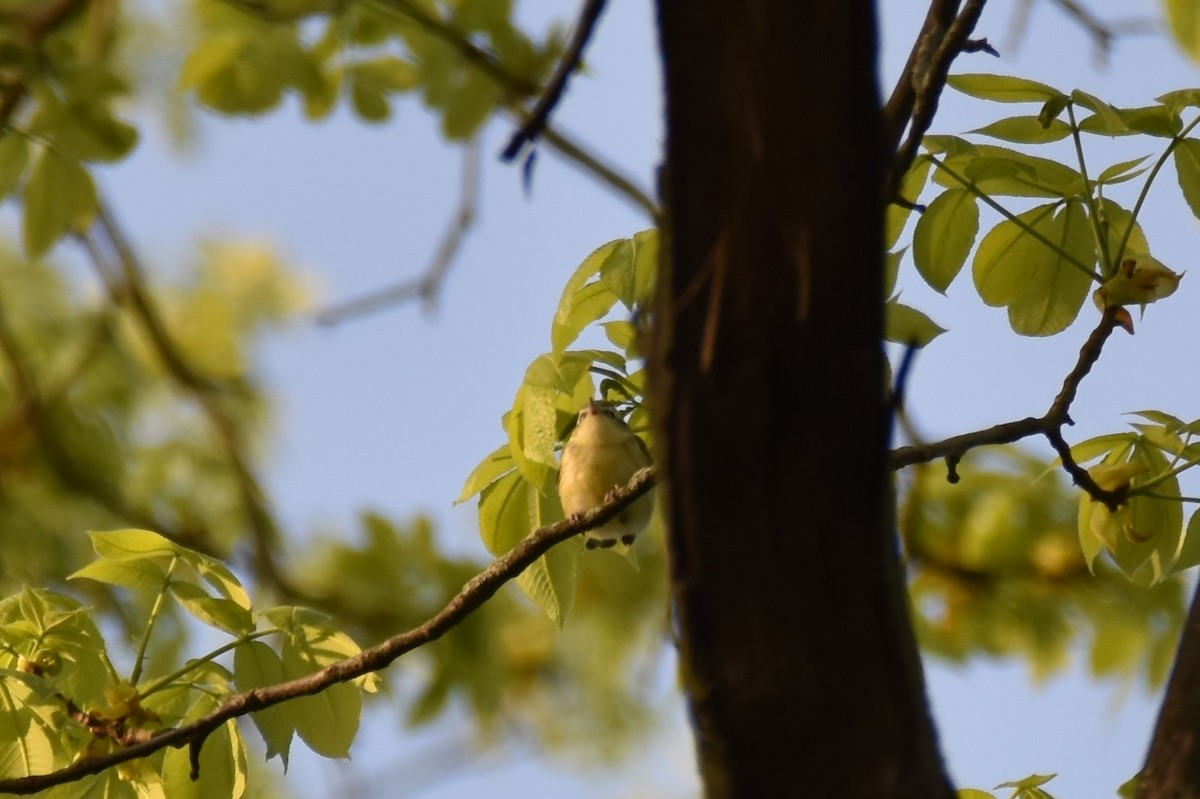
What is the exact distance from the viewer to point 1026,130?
1912 mm

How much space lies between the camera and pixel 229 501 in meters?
6.15

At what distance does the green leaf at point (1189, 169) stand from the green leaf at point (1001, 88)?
216 mm

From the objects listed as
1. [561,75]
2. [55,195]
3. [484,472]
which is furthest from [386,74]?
[561,75]

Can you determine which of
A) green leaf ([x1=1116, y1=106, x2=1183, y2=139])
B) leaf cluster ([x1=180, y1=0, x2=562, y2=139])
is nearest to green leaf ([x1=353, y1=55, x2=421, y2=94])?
leaf cluster ([x1=180, y1=0, x2=562, y2=139])

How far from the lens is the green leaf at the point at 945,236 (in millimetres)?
1994

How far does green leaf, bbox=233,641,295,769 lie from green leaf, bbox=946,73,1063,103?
4.14 feet

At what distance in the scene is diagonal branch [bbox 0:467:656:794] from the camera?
5.98ft

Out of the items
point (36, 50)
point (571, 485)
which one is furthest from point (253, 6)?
point (571, 485)

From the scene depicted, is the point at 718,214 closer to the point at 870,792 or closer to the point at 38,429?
the point at 870,792

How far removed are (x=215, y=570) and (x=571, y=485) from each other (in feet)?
3.65

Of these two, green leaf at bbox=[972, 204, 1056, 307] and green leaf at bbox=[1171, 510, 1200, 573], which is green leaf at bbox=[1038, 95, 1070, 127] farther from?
green leaf at bbox=[1171, 510, 1200, 573]

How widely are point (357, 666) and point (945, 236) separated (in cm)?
105

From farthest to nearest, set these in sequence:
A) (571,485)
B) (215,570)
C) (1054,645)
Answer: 1. (1054,645)
2. (571,485)
3. (215,570)

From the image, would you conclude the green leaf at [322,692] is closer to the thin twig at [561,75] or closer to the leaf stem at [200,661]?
the leaf stem at [200,661]
